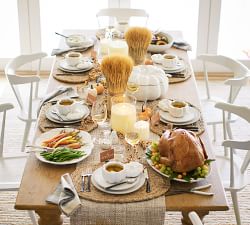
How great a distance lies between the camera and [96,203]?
1961 mm

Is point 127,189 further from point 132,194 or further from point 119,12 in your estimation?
point 119,12

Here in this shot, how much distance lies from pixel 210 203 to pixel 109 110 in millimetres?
822

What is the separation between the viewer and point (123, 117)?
95.0 inches

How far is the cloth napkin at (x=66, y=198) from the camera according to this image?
6.32ft

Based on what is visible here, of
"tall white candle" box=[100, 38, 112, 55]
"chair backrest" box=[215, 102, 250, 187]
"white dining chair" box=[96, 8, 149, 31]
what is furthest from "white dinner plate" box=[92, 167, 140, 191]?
"white dining chair" box=[96, 8, 149, 31]

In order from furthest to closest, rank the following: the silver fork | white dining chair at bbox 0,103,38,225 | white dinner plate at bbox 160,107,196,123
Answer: white dining chair at bbox 0,103,38,225, white dinner plate at bbox 160,107,196,123, the silver fork

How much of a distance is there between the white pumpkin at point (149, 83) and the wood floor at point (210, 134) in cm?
78

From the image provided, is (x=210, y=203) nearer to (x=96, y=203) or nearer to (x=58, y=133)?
(x=96, y=203)

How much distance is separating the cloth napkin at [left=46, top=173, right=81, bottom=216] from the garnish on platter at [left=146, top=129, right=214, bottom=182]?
0.34 metres

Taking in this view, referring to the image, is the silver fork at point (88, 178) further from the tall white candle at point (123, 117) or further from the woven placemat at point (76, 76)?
the woven placemat at point (76, 76)

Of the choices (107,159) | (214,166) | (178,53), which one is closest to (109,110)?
(107,159)

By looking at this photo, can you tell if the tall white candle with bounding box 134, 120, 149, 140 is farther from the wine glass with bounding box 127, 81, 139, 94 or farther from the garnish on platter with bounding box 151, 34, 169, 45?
the garnish on platter with bounding box 151, 34, 169, 45

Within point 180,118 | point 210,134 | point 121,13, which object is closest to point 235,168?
point 180,118

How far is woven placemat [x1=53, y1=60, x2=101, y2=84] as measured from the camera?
3033 millimetres
